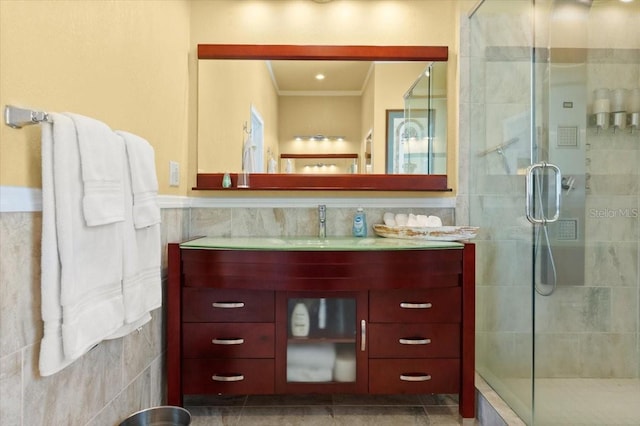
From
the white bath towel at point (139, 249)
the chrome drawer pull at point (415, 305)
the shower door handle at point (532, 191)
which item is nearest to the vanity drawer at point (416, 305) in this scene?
the chrome drawer pull at point (415, 305)

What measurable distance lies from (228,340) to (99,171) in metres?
1.00

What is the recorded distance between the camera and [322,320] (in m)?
1.87

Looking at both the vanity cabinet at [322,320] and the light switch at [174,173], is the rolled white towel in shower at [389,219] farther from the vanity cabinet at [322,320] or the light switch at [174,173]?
the light switch at [174,173]

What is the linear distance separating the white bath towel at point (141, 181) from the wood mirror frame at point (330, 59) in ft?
2.78

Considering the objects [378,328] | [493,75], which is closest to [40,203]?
[378,328]

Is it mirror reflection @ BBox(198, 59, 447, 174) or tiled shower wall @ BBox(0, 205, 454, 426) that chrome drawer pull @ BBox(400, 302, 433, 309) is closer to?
mirror reflection @ BBox(198, 59, 447, 174)

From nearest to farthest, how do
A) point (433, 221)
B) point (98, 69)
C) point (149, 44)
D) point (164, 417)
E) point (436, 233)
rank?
1. point (98, 69)
2. point (164, 417)
3. point (149, 44)
4. point (436, 233)
5. point (433, 221)

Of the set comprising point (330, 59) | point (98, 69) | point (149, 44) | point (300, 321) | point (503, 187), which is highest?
point (330, 59)

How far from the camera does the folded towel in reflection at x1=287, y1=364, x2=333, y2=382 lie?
72.4 inches

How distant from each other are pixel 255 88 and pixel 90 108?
115 centimetres

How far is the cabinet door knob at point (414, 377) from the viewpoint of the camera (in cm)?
185

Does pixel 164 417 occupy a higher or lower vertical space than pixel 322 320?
lower

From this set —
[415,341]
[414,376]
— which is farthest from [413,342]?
[414,376]

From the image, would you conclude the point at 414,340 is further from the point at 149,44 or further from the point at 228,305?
the point at 149,44
